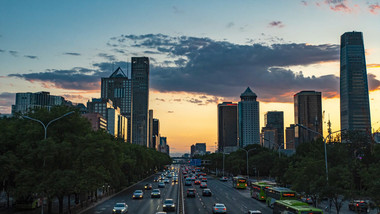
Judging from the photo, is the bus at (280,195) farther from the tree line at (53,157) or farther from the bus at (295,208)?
the tree line at (53,157)

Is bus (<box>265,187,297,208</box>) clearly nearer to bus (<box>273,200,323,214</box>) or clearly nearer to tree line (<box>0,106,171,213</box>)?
bus (<box>273,200,323,214</box>)

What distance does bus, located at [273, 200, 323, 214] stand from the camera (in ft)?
107

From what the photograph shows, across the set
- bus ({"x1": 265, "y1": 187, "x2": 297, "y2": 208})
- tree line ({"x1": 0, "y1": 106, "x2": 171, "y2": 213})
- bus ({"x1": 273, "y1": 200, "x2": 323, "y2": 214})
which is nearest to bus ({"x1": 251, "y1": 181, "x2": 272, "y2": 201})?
bus ({"x1": 265, "y1": 187, "x2": 297, "y2": 208})

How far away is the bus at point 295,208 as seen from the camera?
107 feet

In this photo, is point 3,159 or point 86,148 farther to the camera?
point 86,148

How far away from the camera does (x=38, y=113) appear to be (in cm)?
4878

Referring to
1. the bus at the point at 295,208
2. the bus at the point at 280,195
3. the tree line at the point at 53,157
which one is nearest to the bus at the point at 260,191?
the bus at the point at 280,195

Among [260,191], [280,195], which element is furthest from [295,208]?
[260,191]

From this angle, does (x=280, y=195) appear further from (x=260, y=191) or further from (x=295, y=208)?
(x=295, y=208)

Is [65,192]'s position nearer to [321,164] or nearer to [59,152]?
[59,152]

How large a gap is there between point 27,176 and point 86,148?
281 inches

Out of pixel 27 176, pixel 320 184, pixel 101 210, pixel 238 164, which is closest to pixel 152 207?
pixel 101 210

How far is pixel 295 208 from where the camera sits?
34.2m

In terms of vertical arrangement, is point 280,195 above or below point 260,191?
above
